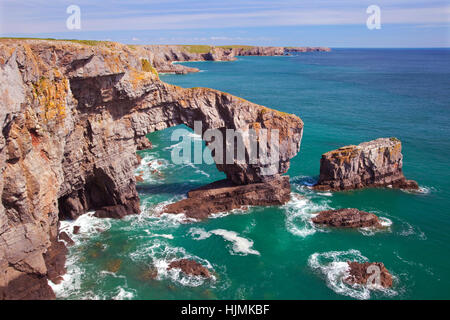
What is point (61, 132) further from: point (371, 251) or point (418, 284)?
point (418, 284)

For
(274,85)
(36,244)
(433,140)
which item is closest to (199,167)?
(36,244)

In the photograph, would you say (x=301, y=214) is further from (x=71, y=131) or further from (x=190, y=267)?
(x=71, y=131)

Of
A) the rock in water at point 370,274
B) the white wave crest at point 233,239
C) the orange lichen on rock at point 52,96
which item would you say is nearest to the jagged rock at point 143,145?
the white wave crest at point 233,239

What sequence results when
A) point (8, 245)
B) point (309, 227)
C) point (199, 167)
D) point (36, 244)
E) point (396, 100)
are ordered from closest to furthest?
point (8, 245) → point (36, 244) → point (309, 227) → point (199, 167) → point (396, 100)

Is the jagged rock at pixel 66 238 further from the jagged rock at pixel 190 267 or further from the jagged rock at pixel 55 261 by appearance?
the jagged rock at pixel 190 267

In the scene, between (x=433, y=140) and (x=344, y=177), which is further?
(x=433, y=140)

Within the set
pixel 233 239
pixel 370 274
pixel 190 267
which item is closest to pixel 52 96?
pixel 190 267

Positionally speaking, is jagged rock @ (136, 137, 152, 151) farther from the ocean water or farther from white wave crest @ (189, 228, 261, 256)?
white wave crest @ (189, 228, 261, 256)
